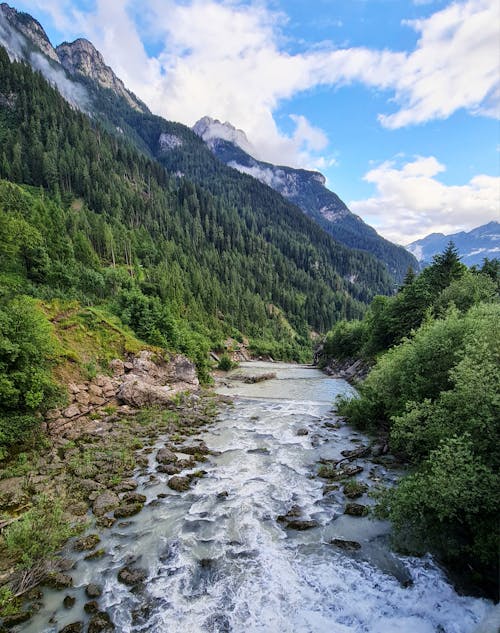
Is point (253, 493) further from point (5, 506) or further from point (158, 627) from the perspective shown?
point (5, 506)

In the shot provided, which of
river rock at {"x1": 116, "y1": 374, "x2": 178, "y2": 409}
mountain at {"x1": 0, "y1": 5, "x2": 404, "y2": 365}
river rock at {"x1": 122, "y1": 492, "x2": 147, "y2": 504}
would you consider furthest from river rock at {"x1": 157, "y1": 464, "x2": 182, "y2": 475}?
mountain at {"x1": 0, "y1": 5, "x2": 404, "y2": 365}

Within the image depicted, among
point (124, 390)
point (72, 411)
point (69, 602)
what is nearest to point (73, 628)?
point (69, 602)

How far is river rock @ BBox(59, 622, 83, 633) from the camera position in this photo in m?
10.1

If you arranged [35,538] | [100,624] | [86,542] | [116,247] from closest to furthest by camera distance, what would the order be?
[100,624], [35,538], [86,542], [116,247]

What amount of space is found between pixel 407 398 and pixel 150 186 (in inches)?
7597

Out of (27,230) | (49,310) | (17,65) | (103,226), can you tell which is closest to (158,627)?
(49,310)

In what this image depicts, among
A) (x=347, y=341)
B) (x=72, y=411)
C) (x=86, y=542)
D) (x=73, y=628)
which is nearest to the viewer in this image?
(x=73, y=628)

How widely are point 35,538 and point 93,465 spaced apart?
7617mm

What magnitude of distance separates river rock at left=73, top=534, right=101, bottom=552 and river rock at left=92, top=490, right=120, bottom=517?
1691 millimetres

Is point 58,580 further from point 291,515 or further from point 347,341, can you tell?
point 347,341

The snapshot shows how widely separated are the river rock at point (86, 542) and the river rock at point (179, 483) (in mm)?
5099

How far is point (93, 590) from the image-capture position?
456 inches

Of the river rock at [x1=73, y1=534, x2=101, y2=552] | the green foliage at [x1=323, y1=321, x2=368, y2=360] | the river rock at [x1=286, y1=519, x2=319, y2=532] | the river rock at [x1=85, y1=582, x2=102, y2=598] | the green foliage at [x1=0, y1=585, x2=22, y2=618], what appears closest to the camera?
A: the green foliage at [x1=0, y1=585, x2=22, y2=618]

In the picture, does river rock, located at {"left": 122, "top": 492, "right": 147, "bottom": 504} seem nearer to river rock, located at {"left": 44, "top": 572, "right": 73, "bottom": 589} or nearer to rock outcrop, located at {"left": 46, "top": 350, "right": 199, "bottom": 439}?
river rock, located at {"left": 44, "top": 572, "right": 73, "bottom": 589}
